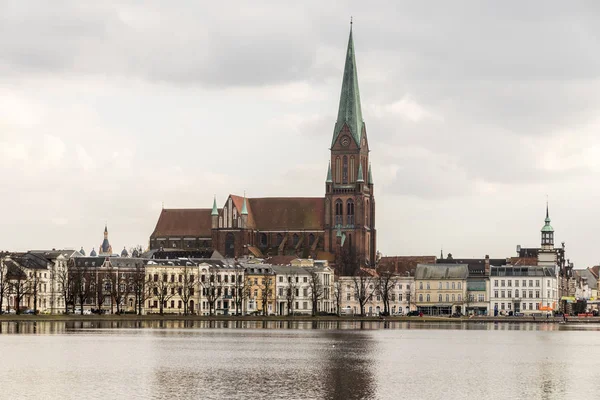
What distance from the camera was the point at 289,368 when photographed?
236ft

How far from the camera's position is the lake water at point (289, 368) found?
191 ft

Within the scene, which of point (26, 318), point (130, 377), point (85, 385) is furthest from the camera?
point (26, 318)

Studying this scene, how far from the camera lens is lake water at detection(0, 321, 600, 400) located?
191 feet

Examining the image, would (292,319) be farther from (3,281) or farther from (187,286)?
(3,281)

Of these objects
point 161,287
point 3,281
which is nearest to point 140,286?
point 161,287

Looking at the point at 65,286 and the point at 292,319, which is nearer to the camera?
the point at 65,286

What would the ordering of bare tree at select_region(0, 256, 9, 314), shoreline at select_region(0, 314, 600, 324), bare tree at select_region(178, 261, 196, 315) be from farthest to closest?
bare tree at select_region(178, 261, 196, 315) < shoreline at select_region(0, 314, 600, 324) < bare tree at select_region(0, 256, 9, 314)

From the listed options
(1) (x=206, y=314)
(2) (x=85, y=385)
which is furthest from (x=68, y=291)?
(2) (x=85, y=385)

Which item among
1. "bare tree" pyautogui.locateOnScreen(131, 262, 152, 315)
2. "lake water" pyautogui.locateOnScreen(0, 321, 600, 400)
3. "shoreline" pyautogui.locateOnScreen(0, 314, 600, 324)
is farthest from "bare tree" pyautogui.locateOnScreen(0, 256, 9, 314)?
"lake water" pyautogui.locateOnScreen(0, 321, 600, 400)

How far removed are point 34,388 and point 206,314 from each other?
140m

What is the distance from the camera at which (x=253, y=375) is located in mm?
66625

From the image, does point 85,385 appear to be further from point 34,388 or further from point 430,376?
point 430,376

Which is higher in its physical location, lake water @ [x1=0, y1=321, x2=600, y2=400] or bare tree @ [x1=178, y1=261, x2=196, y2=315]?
bare tree @ [x1=178, y1=261, x2=196, y2=315]

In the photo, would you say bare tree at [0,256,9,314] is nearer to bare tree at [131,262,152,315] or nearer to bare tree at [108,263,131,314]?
bare tree at [108,263,131,314]
